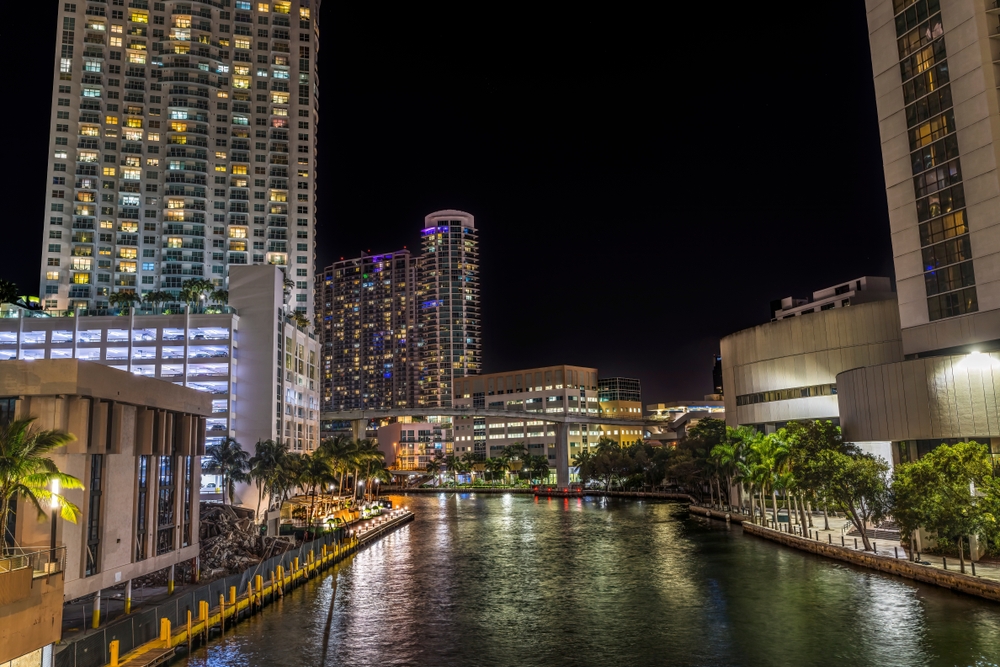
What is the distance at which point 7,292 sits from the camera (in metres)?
121

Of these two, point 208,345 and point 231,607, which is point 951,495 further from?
point 208,345

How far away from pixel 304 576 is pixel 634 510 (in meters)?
77.8

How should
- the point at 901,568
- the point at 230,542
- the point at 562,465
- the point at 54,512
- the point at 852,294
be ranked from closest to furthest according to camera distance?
the point at 54,512 → the point at 901,568 → the point at 230,542 → the point at 852,294 → the point at 562,465

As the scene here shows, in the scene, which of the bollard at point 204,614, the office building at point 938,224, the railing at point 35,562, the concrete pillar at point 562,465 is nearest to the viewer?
the railing at point 35,562

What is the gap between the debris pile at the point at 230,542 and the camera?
59.2 metres

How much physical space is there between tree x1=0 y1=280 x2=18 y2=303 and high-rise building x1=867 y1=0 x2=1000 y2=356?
12418 cm

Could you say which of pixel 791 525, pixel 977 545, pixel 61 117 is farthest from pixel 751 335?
pixel 61 117

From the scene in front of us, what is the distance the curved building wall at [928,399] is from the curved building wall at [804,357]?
16.7 meters

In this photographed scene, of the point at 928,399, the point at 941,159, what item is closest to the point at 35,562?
the point at 928,399

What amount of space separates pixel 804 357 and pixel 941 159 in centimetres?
3335

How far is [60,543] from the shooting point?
36.1 m

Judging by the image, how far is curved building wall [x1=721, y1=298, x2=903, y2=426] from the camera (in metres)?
91.2

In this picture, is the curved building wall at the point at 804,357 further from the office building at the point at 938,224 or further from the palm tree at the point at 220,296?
the palm tree at the point at 220,296

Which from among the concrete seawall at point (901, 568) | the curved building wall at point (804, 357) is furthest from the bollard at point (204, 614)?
the curved building wall at point (804, 357)
